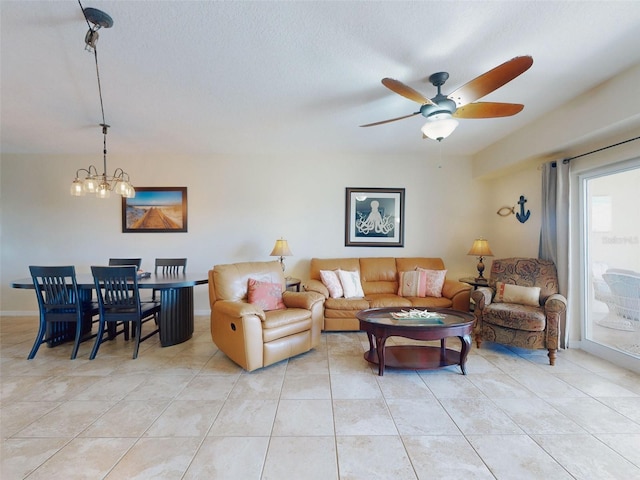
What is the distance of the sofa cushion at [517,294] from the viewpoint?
10.3 ft

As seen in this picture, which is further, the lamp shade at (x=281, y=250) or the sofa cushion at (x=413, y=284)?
the lamp shade at (x=281, y=250)

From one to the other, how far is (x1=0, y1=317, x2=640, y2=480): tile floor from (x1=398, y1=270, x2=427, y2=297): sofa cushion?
1.19m

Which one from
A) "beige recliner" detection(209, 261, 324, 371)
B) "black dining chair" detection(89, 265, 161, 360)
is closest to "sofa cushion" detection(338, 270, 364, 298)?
"beige recliner" detection(209, 261, 324, 371)

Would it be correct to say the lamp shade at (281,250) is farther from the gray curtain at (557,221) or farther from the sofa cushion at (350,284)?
the gray curtain at (557,221)

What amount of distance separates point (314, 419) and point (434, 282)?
2713 mm

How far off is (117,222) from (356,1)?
15.5 ft

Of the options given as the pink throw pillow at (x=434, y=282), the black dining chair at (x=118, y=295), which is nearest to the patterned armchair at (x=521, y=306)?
the pink throw pillow at (x=434, y=282)

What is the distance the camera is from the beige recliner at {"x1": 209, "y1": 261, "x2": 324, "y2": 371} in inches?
99.9

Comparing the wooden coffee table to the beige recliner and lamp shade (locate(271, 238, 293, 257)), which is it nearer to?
the beige recliner

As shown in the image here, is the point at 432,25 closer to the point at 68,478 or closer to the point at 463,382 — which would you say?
the point at 463,382

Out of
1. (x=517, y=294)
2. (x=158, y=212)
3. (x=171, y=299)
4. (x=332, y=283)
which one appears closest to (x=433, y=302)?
(x=517, y=294)

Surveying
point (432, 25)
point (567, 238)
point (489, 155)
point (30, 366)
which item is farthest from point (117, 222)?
Answer: point (567, 238)

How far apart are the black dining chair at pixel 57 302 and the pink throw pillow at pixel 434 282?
410 centimetres

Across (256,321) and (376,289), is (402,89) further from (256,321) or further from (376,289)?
(376,289)
